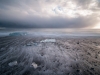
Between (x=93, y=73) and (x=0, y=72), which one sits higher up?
(x=93, y=73)

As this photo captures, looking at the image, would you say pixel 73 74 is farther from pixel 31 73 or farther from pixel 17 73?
pixel 17 73

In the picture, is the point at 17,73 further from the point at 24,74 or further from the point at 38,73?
the point at 38,73

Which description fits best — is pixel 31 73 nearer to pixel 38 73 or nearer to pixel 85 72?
pixel 38 73

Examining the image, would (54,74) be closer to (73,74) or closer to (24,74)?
(73,74)

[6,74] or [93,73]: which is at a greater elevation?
[93,73]

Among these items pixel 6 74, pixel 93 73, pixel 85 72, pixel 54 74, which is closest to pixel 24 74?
pixel 6 74

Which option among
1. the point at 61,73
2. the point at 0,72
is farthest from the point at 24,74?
the point at 61,73

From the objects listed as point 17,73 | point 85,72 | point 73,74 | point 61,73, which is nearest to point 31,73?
point 17,73
